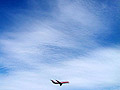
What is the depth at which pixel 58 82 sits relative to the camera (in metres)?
179

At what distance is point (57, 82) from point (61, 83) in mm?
3778

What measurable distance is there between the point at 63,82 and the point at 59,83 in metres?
3.88

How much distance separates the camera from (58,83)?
179 meters

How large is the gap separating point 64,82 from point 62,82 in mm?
2281

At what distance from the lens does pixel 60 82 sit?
7052 inches

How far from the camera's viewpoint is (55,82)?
7160 inches

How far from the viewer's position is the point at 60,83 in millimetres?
179000

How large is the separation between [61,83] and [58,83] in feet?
9.06

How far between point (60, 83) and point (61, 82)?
4.22 ft

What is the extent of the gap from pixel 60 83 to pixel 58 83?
1873mm

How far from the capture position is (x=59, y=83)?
179 metres

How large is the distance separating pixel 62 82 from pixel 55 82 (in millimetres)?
7056

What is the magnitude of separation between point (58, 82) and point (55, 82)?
13.9 feet

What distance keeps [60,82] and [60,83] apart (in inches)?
35.4
